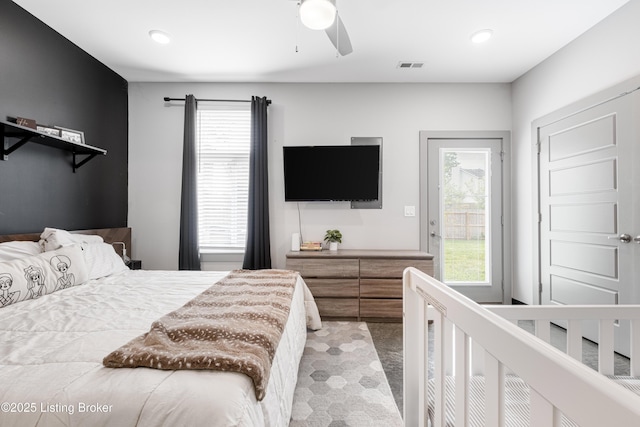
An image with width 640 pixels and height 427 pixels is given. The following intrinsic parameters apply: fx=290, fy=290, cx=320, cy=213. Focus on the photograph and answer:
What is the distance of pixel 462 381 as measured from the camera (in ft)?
2.55

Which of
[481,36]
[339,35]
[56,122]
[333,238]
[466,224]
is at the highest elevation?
[481,36]

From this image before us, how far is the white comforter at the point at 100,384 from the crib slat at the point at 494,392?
67 cm

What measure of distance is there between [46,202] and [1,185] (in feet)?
1.21

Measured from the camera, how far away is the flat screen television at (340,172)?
340cm

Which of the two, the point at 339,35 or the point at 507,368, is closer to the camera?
the point at 507,368

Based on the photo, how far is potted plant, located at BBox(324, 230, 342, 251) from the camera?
3.38 meters

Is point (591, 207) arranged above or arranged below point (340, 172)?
below

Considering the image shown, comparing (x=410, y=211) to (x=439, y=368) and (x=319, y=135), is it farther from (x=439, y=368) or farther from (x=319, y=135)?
(x=439, y=368)

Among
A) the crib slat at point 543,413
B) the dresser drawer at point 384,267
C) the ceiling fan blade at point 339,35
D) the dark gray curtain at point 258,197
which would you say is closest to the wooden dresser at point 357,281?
the dresser drawer at point 384,267

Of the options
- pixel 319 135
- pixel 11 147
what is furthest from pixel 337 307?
pixel 11 147

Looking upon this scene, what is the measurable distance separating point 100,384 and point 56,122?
2.73 metres

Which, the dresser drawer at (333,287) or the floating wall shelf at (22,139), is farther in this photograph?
the dresser drawer at (333,287)

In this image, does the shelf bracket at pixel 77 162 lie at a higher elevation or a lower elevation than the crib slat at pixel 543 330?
higher

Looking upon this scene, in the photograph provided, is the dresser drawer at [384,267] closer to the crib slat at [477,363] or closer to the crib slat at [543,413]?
the crib slat at [477,363]
